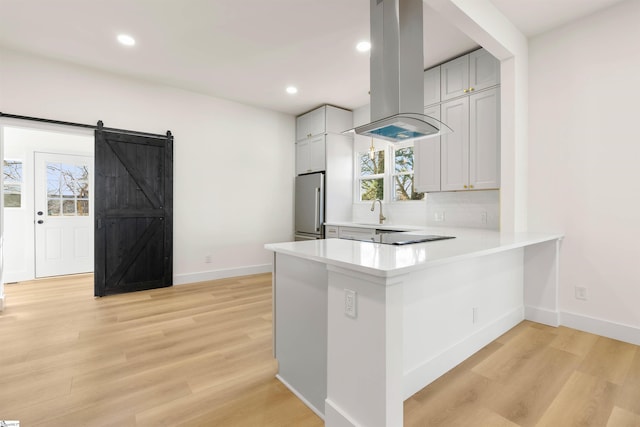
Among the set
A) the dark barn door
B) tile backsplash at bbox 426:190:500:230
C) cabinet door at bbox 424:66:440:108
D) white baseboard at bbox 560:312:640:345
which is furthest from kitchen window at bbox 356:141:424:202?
the dark barn door

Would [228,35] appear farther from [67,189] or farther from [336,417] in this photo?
[67,189]

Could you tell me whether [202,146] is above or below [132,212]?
above

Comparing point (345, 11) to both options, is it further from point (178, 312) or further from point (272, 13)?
point (178, 312)

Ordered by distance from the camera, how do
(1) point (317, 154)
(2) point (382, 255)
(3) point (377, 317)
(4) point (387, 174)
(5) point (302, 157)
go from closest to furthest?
(3) point (377, 317) < (2) point (382, 255) < (4) point (387, 174) < (1) point (317, 154) < (5) point (302, 157)

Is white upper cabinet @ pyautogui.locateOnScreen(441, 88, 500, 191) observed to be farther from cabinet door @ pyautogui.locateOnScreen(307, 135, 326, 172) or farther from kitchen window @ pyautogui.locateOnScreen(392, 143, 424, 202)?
cabinet door @ pyautogui.locateOnScreen(307, 135, 326, 172)

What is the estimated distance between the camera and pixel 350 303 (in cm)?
142

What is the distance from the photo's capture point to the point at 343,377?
4.85 feet

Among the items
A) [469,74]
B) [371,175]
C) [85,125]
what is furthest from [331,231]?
[85,125]

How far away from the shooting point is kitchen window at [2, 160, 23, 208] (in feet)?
15.3

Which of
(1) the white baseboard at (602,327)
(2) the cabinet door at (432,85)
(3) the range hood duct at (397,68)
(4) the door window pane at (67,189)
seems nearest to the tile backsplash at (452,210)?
(1) the white baseboard at (602,327)

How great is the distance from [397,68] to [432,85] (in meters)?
1.95

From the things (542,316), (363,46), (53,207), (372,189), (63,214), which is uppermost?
(363,46)

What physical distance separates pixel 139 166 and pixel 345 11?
3.32 m

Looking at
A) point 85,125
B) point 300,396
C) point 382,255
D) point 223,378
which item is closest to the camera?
point 382,255
